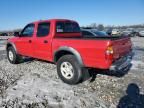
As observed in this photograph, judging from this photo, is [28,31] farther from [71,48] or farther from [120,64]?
[120,64]

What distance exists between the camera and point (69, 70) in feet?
19.0

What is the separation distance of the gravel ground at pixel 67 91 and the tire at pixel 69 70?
0.18 metres

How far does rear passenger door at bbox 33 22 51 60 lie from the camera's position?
21.0 feet

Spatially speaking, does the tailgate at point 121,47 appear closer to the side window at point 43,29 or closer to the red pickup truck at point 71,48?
the red pickup truck at point 71,48

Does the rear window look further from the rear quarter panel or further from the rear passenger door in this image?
the rear quarter panel

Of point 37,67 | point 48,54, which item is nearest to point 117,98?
point 48,54

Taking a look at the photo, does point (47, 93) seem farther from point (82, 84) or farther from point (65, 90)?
point (82, 84)

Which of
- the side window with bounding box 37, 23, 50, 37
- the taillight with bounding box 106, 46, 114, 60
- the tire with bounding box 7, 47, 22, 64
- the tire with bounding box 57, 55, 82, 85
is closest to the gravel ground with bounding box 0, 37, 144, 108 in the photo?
the tire with bounding box 57, 55, 82, 85

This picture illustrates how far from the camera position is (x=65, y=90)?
5309 mm

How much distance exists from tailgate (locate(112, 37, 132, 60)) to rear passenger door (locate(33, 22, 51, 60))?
7.52ft

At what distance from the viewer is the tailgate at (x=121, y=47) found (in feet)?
16.3

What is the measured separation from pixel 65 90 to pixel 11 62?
178 inches

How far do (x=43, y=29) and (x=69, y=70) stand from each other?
1.92 m

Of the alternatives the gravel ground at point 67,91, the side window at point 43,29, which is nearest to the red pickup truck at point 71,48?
the side window at point 43,29
